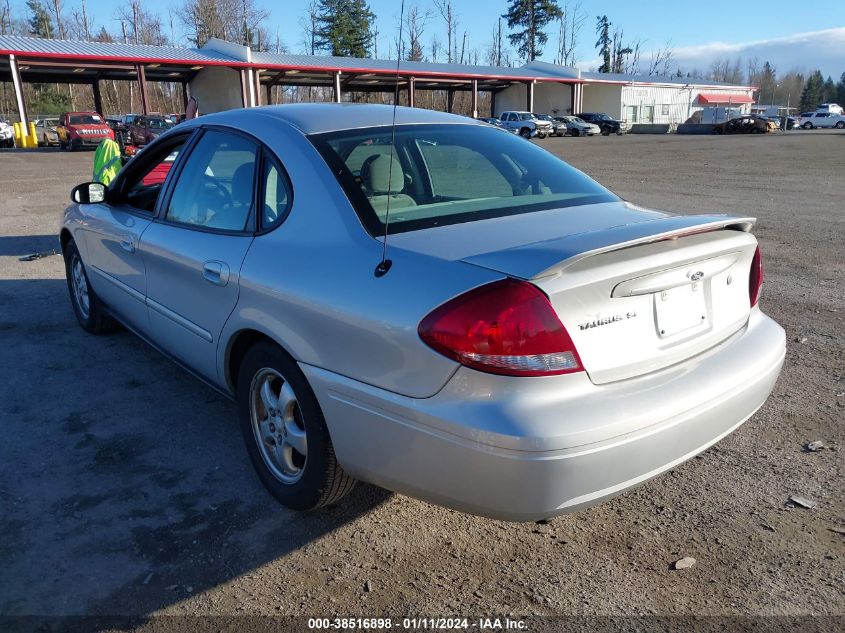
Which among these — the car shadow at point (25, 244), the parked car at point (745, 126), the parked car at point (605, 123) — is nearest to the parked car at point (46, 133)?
the car shadow at point (25, 244)

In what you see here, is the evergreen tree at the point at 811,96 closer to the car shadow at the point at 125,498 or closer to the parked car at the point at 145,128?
the parked car at the point at 145,128

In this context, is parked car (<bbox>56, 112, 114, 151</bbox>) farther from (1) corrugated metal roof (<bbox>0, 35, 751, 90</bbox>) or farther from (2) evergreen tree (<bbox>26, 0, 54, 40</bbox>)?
(2) evergreen tree (<bbox>26, 0, 54, 40</bbox>)

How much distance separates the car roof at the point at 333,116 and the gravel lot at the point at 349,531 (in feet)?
5.32

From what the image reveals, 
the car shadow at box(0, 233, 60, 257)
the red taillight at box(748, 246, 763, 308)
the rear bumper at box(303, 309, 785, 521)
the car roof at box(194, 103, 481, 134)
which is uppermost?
the car roof at box(194, 103, 481, 134)

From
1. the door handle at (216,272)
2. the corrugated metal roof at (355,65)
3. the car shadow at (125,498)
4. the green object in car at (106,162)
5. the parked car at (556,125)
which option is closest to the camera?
the car shadow at (125,498)

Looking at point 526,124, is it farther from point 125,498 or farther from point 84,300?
point 125,498

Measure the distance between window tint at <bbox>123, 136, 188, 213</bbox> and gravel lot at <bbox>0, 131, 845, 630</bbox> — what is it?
3.71 ft

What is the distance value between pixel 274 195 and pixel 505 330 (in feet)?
4.48

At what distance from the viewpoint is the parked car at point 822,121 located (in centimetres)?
6066

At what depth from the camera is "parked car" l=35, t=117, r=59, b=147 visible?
3828cm

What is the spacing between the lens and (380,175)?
293 centimetres

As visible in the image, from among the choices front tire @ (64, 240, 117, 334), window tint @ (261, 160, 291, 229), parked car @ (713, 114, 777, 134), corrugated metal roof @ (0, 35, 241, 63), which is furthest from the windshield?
parked car @ (713, 114, 777, 134)

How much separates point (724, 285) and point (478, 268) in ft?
3.69

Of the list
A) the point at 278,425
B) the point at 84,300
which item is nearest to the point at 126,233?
the point at 84,300
